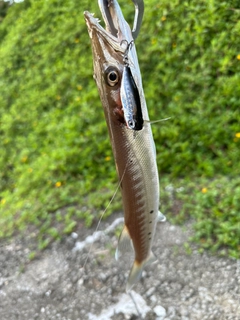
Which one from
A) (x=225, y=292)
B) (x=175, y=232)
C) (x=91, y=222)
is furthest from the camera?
(x=91, y=222)

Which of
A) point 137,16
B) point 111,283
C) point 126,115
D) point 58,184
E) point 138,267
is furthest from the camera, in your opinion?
point 58,184

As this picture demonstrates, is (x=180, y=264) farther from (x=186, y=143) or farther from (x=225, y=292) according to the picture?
(x=186, y=143)

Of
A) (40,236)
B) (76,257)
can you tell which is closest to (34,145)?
(40,236)

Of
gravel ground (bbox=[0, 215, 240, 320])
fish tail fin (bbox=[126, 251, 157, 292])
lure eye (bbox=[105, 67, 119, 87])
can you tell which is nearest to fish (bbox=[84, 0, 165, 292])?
lure eye (bbox=[105, 67, 119, 87])

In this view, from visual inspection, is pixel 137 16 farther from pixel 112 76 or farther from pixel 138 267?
pixel 138 267

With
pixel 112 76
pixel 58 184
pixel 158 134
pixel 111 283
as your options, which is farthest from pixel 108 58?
pixel 58 184

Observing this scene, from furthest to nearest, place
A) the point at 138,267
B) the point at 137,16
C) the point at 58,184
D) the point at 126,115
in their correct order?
1. the point at 58,184
2. the point at 138,267
3. the point at 137,16
4. the point at 126,115

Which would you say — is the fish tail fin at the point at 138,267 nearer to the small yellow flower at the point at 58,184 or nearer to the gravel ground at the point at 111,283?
the gravel ground at the point at 111,283
